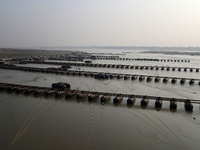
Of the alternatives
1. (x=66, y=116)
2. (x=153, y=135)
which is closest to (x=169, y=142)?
(x=153, y=135)

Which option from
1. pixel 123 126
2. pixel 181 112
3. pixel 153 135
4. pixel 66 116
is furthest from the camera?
pixel 181 112

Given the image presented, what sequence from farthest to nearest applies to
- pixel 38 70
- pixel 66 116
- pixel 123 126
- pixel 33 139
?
pixel 38 70 → pixel 66 116 → pixel 123 126 → pixel 33 139

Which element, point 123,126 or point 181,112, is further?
point 181,112

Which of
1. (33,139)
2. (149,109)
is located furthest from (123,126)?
(33,139)

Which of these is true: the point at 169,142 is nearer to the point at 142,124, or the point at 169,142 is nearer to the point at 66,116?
the point at 142,124

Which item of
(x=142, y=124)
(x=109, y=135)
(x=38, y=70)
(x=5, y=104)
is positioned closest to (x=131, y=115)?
(x=142, y=124)

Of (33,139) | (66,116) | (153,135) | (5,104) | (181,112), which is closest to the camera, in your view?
(33,139)

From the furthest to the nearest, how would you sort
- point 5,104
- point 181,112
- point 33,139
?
point 5,104
point 181,112
point 33,139

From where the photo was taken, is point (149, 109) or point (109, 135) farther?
point (149, 109)

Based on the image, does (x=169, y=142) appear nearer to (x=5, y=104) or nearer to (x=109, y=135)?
(x=109, y=135)
